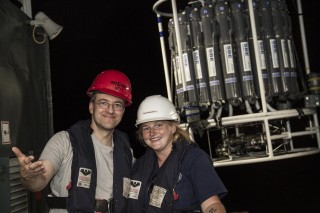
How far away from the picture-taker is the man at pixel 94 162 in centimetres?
298

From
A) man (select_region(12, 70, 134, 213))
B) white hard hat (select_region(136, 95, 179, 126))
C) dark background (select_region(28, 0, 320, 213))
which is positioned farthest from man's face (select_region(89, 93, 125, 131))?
dark background (select_region(28, 0, 320, 213))

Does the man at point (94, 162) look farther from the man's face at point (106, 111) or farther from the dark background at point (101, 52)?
the dark background at point (101, 52)

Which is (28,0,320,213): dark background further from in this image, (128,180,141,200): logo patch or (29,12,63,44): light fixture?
(128,180,141,200): logo patch

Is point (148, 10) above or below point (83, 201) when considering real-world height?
above

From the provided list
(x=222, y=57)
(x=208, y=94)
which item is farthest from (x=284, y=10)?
(x=208, y=94)

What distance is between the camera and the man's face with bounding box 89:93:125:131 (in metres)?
3.32

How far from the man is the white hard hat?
20 cm

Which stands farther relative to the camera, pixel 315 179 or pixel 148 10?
pixel 148 10

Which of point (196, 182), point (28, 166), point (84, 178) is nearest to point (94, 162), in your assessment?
point (84, 178)

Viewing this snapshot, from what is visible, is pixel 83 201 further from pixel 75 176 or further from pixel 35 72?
pixel 35 72

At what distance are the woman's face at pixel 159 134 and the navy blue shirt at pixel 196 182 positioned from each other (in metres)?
0.24

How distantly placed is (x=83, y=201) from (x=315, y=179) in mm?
3510

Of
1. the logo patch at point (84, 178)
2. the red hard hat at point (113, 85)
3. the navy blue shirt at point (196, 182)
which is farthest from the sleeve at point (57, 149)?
the navy blue shirt at point (196, 182)

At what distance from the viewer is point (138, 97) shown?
5.72 m
